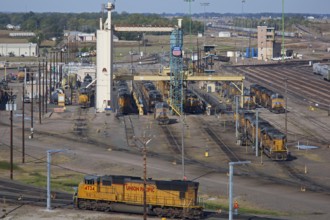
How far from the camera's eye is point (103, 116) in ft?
290

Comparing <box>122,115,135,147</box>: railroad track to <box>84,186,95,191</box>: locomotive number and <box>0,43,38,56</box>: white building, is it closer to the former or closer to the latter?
<box>84,186,95,191</box>: locomotive number

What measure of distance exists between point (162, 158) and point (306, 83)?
67887 mm

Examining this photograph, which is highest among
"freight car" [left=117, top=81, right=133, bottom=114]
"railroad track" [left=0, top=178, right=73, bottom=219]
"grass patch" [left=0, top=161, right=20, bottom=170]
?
"freight car" [left=117, top=81, right=133, bottom=114]

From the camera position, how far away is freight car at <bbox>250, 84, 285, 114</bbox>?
298 ft

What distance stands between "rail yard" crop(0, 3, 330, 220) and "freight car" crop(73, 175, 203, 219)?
5cm

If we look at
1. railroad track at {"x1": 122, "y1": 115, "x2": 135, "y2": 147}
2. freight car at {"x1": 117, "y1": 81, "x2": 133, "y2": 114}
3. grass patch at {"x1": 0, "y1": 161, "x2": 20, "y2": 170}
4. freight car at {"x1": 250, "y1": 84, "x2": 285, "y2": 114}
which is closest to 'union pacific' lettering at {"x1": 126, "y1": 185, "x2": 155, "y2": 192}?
grass patch at {"x1": 0, "y1": 161, "x2": 20, "y2": 170}

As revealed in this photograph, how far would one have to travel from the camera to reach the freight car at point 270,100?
298ft

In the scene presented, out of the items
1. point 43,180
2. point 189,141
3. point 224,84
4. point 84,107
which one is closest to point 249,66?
point 224,84

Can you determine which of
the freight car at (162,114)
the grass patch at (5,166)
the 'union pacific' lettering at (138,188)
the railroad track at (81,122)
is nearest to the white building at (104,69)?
the railroad track at (81,122)

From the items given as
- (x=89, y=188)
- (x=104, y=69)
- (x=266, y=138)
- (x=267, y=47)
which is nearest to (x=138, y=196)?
A: (x=89, y=188)

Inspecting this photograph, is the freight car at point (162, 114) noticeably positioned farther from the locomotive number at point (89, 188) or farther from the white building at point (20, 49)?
the white building at point (20, 49)

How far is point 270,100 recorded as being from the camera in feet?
303

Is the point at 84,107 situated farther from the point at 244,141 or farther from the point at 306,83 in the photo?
the point at 306,83

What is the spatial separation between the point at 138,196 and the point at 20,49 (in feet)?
513
